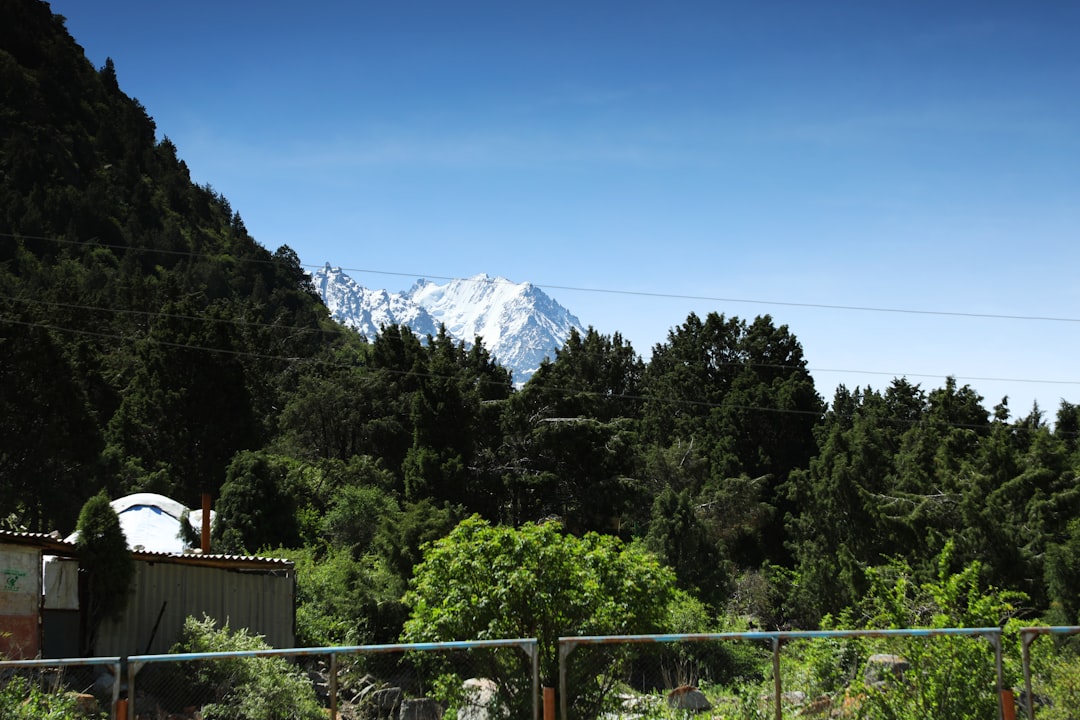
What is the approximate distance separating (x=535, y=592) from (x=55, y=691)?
247 inches

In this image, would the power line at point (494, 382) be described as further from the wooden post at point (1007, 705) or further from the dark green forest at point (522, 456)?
the wooden post at point (1007, 705)

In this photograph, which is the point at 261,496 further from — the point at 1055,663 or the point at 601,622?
the point at 1055,663

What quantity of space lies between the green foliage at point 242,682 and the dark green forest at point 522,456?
5.79 meters

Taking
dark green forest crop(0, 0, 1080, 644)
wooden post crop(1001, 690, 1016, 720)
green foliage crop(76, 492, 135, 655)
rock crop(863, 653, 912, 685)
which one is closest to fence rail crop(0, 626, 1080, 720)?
wooden post crop(1001, 690, 1016, 720)

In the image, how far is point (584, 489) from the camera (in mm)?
42375

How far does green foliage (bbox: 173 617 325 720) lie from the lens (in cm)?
1421

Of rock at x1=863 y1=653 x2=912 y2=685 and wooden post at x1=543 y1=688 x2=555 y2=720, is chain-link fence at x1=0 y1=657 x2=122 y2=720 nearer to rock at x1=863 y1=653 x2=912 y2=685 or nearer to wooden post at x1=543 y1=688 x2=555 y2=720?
wooden post at x1=543 y1=688 x2=555 y2=720

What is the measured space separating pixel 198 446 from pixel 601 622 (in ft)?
105

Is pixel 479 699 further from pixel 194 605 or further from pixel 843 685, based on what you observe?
pixel 194 605

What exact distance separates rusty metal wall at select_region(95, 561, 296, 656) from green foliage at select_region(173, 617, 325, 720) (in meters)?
0.67

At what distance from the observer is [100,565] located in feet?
61.7

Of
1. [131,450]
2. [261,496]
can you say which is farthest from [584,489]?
[131,450]

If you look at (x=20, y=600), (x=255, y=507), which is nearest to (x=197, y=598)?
(x=20, y=600)

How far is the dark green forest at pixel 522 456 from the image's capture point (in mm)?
33906
